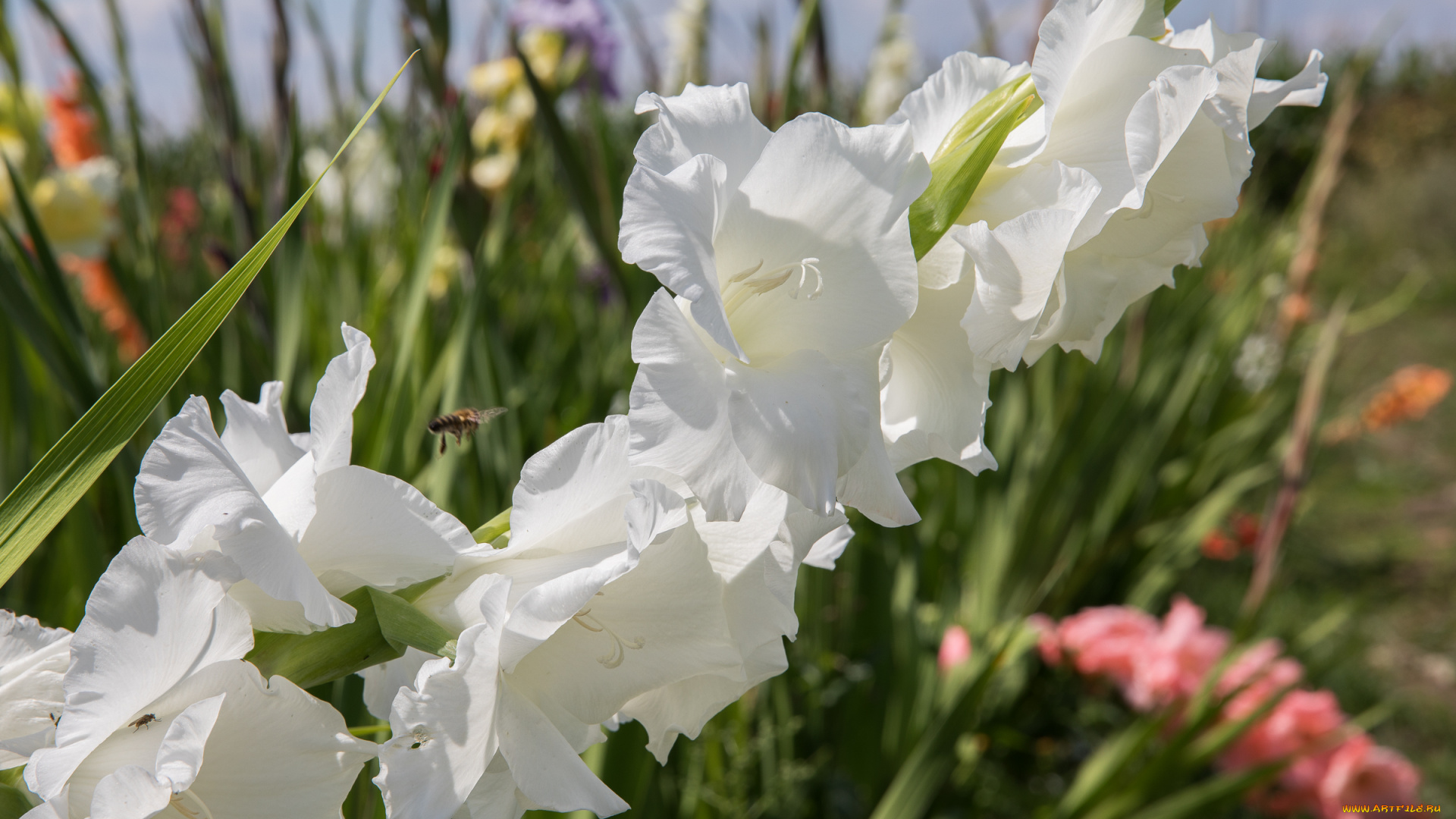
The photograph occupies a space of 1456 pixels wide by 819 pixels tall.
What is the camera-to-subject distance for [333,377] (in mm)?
335

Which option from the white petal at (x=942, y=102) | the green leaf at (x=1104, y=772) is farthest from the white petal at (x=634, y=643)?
the green leaf at (x=1104, y=772)

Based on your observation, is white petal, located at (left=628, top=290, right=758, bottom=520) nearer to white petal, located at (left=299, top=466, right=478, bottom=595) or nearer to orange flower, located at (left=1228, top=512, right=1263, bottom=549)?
white petal, located at (left=299, top=466, right=478, bottom=595)

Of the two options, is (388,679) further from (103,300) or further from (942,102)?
(103,300)

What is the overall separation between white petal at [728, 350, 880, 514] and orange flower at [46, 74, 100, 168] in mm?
2872

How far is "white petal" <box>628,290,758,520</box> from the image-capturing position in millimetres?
296

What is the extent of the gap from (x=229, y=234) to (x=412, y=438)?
171 cm

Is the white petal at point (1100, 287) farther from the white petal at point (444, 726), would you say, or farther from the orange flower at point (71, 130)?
the orange flower at point (71, 130)

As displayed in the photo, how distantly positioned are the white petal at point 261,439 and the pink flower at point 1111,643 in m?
1.44

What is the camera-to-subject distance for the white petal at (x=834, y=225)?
0.33m

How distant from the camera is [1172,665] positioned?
1.46 metres

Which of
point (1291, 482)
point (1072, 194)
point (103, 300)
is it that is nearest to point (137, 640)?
point (1072, 194)

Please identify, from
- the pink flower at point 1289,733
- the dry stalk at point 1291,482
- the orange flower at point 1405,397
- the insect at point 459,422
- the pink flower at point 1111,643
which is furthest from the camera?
the orange flower at point 1405,397

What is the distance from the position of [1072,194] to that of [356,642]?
1.02ft

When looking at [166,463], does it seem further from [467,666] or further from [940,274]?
[940,274]
